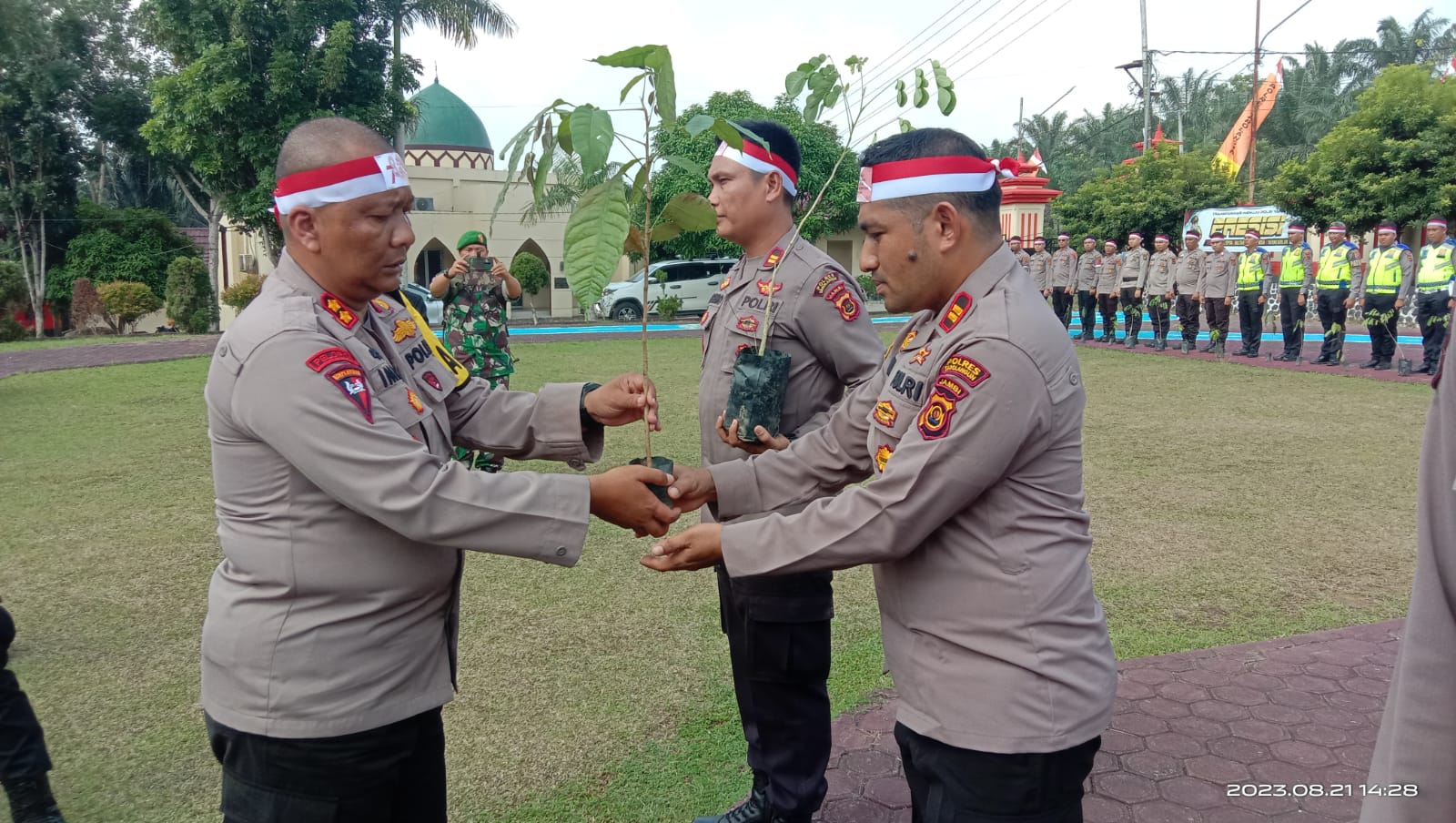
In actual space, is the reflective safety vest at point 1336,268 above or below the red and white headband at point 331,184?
above

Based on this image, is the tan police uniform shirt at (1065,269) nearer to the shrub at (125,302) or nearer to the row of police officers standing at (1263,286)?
the row of police officers standing at (1263,286)

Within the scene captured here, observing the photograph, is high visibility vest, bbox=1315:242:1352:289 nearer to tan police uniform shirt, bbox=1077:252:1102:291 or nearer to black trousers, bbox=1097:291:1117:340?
black trousers, bbox=1097:291:1117:340

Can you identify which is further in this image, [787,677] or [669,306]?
[669,306]

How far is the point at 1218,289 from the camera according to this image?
1723 cm

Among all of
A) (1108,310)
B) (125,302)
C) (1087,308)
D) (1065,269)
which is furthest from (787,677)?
(125,302)

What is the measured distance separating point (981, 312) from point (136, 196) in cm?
4142

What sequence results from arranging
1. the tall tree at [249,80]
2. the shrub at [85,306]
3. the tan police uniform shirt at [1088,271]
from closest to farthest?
the tall tree at [249,80] < the tan police uniform shirt at [1088,271] < the shrub at [85,306]

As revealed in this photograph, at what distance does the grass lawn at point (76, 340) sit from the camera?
21.8 m

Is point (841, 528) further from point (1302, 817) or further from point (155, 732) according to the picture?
point (155, 732)

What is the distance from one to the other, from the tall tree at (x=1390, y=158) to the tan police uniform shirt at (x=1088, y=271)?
224 inches

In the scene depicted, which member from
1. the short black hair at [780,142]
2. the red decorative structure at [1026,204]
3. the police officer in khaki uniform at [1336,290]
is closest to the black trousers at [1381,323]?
the police officer in khaki uniform at [1336,290]

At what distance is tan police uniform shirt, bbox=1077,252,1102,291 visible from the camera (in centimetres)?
2064

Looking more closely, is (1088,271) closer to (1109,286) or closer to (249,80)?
(1109,286)

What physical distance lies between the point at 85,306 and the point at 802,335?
2926 centimetres
